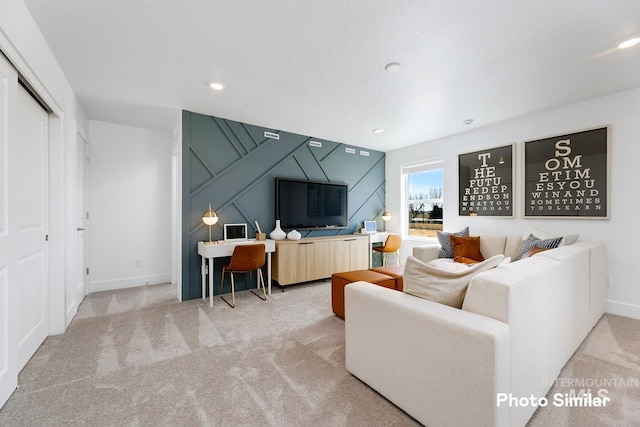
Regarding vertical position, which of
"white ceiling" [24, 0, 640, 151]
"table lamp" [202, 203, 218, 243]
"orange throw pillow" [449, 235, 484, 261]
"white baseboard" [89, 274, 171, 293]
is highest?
"white ceiling" [24, 0, 640, 151]

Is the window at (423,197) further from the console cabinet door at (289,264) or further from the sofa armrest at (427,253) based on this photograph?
the console cabinet door at (289,264)

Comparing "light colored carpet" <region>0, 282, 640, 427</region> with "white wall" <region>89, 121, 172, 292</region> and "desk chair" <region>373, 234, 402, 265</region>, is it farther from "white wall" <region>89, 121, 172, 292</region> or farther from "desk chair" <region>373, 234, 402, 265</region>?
"desk chair" <region>373, 234, 402, 265</region>

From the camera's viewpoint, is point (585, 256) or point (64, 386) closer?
point (64, 386)

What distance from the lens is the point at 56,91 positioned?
2469 millimetres

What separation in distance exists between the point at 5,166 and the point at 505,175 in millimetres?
5209

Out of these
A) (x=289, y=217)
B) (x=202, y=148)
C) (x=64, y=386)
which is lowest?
(x=64, y=386)

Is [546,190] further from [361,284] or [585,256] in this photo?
[361,284]

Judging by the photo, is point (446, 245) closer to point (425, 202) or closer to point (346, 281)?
point (425, 202)

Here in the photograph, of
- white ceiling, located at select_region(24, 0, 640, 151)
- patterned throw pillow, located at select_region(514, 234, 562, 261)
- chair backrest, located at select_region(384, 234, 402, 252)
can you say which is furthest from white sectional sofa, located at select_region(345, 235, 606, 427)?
chair backrest, located at select_region(384, 234, 402, 252)

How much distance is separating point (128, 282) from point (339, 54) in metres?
4.31

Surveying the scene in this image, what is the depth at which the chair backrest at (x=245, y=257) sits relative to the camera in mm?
3338

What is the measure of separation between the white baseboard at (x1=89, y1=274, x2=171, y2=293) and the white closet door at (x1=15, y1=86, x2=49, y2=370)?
158 centimetres

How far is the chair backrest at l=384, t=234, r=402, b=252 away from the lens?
5.05 m

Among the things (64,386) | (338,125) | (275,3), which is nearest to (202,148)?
(338,125)
